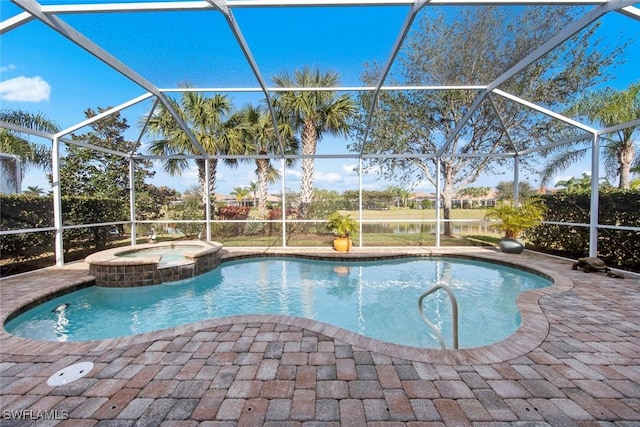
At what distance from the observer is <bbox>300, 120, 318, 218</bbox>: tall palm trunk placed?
1077cm

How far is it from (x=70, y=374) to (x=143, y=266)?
3808mm

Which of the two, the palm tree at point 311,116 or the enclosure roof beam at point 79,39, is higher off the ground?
the palm tree at point 311,116

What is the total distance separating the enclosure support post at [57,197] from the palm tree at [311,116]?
635 centimetres

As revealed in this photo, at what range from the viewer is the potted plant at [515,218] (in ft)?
26.2

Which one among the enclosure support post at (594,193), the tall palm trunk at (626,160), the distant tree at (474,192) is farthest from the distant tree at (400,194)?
the tall palm trunk at (626,160)

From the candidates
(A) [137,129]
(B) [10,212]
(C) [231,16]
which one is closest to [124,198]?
(A) [137,129]

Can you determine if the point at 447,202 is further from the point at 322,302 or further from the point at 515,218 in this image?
the point at 322,302

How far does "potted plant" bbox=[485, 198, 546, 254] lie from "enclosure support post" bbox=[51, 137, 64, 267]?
37.1ft

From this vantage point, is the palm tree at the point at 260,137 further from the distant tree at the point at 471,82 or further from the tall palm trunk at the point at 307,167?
the distant tree at the point at 471,82

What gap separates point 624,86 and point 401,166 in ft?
21.1

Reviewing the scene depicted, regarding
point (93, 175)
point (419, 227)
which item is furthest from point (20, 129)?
point (419, 227)

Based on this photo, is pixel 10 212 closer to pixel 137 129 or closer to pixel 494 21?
pixel 137 129

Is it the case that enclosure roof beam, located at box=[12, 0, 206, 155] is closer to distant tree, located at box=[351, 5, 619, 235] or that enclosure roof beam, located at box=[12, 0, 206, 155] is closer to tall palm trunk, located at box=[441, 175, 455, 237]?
distant tree, located at box=[351, 5, 619, 235]

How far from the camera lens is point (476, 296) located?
5551 millimetres
